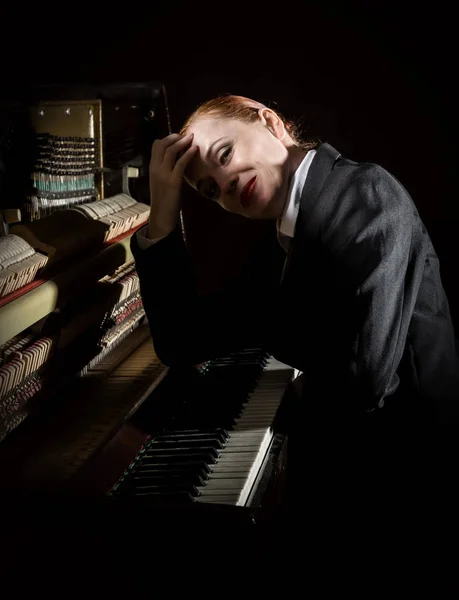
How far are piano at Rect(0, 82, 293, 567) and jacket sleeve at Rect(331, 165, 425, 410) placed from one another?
38cm

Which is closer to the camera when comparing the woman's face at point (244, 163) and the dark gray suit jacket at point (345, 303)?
the dark gray suit jacket at point (345, 303)

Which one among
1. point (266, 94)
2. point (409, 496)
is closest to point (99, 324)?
point (409, 496)

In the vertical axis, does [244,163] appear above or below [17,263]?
above

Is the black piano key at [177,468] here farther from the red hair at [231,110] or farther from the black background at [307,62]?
the black background at [307,62]

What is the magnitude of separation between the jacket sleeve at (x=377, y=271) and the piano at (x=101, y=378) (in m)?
0.38

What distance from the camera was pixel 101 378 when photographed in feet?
7.54

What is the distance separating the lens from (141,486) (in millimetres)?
1706

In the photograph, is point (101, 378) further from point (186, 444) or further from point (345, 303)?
point (345, 303)

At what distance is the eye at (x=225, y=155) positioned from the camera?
2.03 metres

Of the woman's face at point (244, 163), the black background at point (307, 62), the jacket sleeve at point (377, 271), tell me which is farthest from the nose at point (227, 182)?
the black background at point (307, 62)

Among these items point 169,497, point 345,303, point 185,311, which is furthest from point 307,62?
point 169,497

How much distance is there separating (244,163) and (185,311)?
545 millimetres

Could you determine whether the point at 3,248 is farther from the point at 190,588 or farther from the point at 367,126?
the point at 367,126

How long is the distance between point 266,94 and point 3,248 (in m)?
2.14
